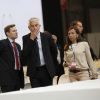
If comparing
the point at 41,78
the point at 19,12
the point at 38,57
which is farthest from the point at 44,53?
the point at 19,12

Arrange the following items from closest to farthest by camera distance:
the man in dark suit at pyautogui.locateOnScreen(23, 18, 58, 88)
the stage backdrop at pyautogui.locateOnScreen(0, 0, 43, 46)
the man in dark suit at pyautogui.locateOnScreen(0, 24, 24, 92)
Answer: the man in dark suit at pyautogui.locateOnScreen(23, 18, 58, 88) < the man in dark suit at pyautogui.locateOnScreen(0, 24, 24, 92) < the stage backdrop at pyautogui.locateOnScreen(0, 0, 43, 46)

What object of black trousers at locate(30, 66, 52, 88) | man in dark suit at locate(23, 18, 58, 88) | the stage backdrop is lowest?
black trousers at locate(30, 66, 52, 88)

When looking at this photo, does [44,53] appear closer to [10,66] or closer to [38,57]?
[38,57]

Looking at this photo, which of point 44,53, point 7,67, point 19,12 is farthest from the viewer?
point 19,12

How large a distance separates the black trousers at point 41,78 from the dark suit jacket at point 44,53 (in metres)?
0.04

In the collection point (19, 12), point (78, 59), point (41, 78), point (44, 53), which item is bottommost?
point (41, 78)

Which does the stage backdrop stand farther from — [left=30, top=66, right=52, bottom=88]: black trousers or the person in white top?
[left=30, top=66, right=52, bottom=88]: black trousers

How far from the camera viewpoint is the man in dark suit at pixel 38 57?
12.5ft

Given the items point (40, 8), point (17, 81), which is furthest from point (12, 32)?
point (40, 8)

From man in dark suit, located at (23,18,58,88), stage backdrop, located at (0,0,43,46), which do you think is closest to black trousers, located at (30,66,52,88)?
man in dark suit, located at (23,18,58,88)

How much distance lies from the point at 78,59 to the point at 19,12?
92.1 inches

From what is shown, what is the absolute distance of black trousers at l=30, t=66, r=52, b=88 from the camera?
385 centimetres

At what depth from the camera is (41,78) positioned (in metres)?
3.86

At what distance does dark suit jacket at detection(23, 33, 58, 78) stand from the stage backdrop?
6.74 ft
